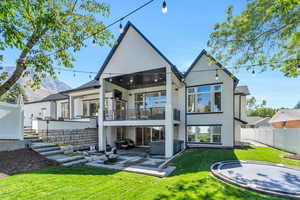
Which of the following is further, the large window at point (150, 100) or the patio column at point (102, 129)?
the large window at point (150, 100)

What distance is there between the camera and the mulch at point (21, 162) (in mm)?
5598

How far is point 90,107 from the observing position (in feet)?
51.2

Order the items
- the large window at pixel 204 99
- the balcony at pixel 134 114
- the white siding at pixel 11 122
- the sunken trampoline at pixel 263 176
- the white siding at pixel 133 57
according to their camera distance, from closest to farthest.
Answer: the sunken trampoline at pixel 263 176 < the white siding at pixel 11 122 < the white siding at pixel 133 57 < the balcony at pixel 134 114 < the large window at pixel 204 99

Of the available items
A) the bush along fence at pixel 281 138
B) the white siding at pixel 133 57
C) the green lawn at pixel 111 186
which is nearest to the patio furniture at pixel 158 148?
the green lawn at pixel 111 186

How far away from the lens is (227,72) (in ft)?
38.7

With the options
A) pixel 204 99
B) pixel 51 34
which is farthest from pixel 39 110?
pixel 204 99

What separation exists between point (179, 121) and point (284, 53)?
26.1 feet

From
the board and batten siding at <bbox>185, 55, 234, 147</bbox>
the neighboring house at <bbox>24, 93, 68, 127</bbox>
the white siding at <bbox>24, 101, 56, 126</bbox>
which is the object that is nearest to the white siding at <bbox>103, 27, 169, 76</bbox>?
the board and batten siding at <bbox>185, 55, 234, 147</bbox>

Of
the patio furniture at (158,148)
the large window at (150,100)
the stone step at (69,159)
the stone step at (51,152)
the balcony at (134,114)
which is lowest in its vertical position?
the patio furniture at (158,148)

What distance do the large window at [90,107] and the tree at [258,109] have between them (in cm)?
5895

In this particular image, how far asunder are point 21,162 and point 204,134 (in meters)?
11.9

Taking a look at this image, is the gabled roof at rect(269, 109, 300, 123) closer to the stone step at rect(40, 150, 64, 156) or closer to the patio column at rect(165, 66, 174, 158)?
the patio column at rect(165, 66, 174, 158)

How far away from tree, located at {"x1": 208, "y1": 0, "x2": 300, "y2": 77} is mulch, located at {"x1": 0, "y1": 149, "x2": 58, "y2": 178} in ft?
34.8

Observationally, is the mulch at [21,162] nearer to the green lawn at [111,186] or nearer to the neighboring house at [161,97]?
the green lawn at [111,186]
